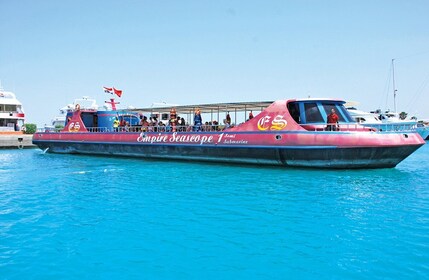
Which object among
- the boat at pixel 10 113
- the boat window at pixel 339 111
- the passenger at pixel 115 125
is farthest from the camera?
the boat at pixel 10 113

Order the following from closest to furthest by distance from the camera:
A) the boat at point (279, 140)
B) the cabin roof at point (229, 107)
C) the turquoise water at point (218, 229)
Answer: the turquoise water at point (218, 229) < the boat at point (279, 140) < the cabin roof at point (229, 107)

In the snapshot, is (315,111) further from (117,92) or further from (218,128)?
(117,92)

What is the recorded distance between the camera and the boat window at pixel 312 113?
669 inches

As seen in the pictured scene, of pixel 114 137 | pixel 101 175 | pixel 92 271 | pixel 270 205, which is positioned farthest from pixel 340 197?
pixel 114 137

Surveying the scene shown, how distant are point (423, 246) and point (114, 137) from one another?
21285 mm

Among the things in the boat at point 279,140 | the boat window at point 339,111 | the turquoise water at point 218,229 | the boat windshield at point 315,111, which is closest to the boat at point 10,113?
the boat at point 279,140

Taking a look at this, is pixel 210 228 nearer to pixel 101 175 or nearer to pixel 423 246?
pixel 423 246

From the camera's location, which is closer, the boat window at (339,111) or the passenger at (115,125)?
the boat window at (339,111)

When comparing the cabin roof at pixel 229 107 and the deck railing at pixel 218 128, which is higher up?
the cabin roof at pixel 229 107

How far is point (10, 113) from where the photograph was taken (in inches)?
1820

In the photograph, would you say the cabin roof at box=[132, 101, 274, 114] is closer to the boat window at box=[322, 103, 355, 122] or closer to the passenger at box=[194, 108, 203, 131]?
the passenger at box=[194, 108, 203, 131]

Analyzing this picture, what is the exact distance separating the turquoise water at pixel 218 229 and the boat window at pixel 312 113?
3916mm

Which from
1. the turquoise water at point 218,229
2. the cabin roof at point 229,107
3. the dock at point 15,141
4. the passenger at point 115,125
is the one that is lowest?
the turquoise water at point 218,229

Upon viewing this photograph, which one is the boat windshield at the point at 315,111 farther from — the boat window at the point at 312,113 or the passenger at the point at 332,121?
the passenger at the point at 332,121
